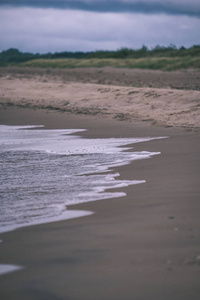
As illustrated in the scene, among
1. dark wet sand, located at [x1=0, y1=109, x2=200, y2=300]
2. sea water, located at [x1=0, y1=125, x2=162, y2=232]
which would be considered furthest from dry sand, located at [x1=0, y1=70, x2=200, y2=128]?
dark wet sand, located at [x1=0, y1=109, x2=200, y2=300]

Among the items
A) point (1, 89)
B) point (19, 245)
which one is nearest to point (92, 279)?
point (19, 245)

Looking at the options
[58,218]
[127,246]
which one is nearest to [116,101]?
[58,218]

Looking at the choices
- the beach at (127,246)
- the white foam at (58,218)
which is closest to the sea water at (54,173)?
the white foam at (58,218)

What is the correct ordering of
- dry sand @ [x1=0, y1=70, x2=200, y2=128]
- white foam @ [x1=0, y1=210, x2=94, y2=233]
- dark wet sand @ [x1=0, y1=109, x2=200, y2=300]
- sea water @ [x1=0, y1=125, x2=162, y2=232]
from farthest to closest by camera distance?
dry sand @ [x1=0, y1=70, x2=200, y2=128], sea water @ [x1=0, y1=125, x2=162, y2=232], white foam @ [x1=0, y1=210, x2=94, y2=233], dark wet sand @ [x1=0, y1=109, x2=200, y2=300]

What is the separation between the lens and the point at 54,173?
6145 mm

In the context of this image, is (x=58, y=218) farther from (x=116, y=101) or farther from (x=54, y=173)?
(x=116, y=101)

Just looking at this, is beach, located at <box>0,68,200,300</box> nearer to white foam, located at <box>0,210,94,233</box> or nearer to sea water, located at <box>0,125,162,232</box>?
white foam, located at <box>0,210,94,233</box>

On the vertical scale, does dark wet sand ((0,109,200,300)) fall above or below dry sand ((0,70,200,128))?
below

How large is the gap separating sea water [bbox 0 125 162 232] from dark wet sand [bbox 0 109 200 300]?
10.7 inches

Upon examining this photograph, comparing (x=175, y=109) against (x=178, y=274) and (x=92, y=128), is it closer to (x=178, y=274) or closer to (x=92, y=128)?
(x=92, y=128)

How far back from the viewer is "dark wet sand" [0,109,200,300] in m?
2.70

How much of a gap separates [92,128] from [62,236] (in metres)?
7.49

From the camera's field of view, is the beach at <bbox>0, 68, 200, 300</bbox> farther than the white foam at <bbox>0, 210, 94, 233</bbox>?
No

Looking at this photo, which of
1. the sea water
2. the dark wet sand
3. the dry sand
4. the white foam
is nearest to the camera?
the dark wet sand
